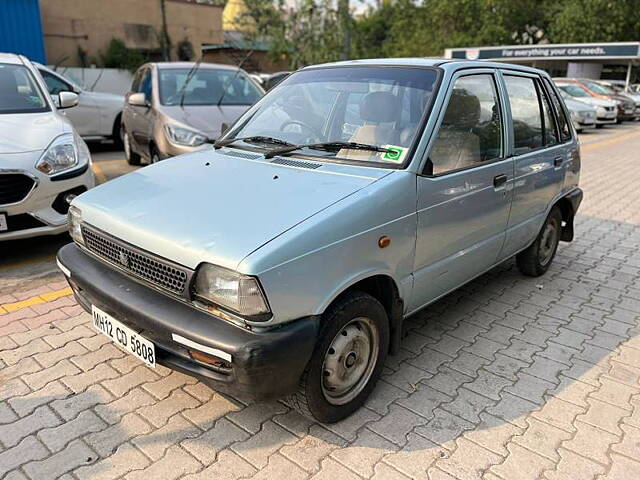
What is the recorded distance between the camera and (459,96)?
3320 millimetres

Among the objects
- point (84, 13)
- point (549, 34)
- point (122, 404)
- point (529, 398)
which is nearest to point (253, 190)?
point (122, 404)

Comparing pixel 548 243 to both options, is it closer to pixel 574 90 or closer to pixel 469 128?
pixel 469 128

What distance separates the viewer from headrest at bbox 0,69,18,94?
5.49 meters

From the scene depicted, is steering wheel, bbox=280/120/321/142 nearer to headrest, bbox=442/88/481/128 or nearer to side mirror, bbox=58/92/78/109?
headrest, bbox=442/88/481/128

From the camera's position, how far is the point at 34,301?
4.04m

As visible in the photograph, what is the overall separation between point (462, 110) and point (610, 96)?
20.8 meters

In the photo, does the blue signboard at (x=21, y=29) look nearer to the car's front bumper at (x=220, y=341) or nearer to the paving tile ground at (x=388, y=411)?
the paving tile ground at (x=388, y=411)

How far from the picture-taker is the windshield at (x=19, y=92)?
5328 millimetres

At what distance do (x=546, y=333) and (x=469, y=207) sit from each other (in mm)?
1234

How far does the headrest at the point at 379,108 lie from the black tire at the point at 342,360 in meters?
1.12

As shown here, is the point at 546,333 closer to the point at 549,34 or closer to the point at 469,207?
the point at 469,207

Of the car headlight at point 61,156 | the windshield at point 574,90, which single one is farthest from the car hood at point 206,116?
the windshield at point 574,90

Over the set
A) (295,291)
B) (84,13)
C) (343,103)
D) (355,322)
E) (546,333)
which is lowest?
(546,333)

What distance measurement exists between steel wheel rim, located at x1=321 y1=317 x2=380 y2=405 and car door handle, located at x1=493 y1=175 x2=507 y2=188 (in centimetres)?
146
